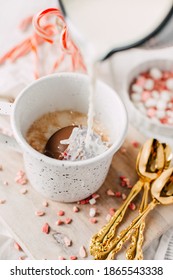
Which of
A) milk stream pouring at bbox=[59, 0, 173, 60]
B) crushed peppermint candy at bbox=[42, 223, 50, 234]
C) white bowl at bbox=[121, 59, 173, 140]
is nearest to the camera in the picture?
milk stream pouring at bbox=[59, 0, 173, 60]

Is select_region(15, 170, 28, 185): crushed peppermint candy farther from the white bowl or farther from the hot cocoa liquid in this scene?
the white bowl

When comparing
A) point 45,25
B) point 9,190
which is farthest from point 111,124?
point 45,25

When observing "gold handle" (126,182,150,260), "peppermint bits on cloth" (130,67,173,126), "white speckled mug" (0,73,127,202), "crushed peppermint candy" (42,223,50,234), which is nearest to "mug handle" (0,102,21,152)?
"white speckled mug" (0,73,127,202)

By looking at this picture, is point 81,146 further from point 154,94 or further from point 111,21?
point 154,94

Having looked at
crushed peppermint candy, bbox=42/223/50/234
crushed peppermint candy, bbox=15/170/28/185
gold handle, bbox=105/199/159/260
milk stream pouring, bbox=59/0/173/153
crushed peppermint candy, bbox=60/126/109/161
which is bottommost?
gold handle, bbox=105/199/159/260

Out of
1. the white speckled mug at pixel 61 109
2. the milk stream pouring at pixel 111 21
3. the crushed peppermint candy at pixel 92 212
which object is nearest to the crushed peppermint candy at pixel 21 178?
the white speckled mug at pixel 61 109

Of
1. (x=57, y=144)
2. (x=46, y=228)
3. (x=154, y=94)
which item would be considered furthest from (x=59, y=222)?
(x=154, y=94)
